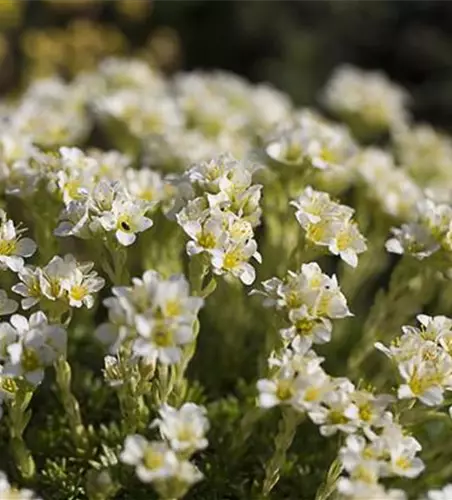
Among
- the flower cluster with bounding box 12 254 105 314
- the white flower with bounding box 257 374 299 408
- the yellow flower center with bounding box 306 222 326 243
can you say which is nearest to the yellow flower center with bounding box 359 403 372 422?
the white flower with bounding box 257 374 299 408

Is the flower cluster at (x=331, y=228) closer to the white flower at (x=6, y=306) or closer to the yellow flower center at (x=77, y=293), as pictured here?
the yellow flower center at (x=77, y=293)

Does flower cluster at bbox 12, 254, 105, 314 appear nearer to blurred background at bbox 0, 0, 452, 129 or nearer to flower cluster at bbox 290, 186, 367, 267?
flower cluster at bbox 290, 186, 367, 267

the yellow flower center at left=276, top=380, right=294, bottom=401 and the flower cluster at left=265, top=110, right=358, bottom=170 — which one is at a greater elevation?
the flower cluster at left=265, top=110, right=358, bottom=170

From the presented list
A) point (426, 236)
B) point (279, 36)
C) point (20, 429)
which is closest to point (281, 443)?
point (20, 429)

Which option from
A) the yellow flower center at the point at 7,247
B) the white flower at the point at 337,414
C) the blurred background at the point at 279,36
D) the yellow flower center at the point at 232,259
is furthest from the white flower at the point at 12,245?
the blurred background at the point at 279,36

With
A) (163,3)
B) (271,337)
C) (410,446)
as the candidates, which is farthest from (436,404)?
(163,3)

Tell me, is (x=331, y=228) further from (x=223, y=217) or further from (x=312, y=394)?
(x=312, y=394)

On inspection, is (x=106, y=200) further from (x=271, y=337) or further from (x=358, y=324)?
(x=358, y=324)
